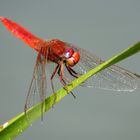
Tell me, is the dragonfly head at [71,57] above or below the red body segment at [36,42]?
below

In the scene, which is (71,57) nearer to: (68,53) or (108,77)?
(68,53)

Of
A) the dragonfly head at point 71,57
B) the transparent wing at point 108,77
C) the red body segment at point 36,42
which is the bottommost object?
the transparent wing at point 108,77

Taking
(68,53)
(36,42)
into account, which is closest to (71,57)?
(68,53)

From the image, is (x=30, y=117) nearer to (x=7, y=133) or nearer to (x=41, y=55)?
(x=7, y=133)

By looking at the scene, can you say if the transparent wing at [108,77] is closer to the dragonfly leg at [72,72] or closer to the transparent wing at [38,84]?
the dragonfly leg at [72,72]

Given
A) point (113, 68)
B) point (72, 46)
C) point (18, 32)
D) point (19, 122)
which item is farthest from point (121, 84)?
point (19, 122)

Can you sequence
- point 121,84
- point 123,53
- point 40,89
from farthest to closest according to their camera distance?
point 121,84, point 40,89, point 123,53

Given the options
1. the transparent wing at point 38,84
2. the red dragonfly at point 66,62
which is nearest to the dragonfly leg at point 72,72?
the red dragonfly at point 66,62

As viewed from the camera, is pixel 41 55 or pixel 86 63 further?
pixel 86 63
